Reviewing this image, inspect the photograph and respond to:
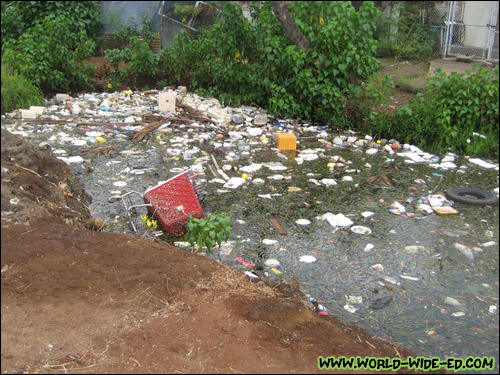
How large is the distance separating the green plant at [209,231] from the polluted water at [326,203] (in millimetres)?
225

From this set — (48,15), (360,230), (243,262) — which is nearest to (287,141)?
(360,230)

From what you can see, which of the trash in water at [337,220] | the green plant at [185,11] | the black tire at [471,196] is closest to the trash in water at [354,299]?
the trash in water at [337,220]

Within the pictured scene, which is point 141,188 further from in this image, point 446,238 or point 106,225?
point 446,238

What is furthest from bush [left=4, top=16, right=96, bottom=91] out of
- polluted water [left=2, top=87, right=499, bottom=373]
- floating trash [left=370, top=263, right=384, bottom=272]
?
floating trash [left=370, top=263, right=384, bottom=272]

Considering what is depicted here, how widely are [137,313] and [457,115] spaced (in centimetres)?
499

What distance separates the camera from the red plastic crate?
4066 millimetres

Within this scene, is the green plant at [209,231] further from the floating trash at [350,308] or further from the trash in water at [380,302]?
the trash in water at [380,302]

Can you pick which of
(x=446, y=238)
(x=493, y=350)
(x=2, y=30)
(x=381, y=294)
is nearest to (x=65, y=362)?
(x=381, y=294)

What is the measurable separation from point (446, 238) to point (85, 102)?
6.28 meters

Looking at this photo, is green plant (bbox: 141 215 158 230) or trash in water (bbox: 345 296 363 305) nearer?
trash in water (bbox: 345 296 363 305)

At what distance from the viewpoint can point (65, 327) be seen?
2424mm

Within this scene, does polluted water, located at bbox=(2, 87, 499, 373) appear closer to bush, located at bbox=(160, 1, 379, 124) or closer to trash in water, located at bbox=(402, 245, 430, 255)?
trash in water, located at bbox=(402, 245, 430, 255)

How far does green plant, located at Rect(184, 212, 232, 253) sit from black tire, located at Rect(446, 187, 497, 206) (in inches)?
94.8

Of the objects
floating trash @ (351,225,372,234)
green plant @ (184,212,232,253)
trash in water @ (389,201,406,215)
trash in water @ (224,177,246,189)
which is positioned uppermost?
green plant @ (184,212,232,253)
